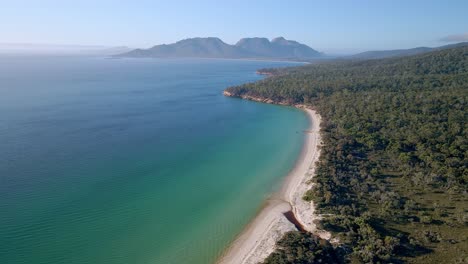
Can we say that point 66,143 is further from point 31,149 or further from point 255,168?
point 255,168

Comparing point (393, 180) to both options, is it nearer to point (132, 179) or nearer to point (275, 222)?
point (275, 222)

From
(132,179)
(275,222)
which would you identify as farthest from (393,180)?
(132,179)

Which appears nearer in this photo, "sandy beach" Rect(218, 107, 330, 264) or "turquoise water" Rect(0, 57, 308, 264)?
"sandy beach" Rect(218, 107, 330, 264)

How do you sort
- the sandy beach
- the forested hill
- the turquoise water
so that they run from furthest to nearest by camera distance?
the turquoise water
the sandy beach
the forested hill

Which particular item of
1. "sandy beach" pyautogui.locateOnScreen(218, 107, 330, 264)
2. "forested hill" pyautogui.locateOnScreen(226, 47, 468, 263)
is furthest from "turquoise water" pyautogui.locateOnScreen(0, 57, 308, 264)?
"forested hill" pyautogui.locateOnScreen(226, 47, 468, 263)

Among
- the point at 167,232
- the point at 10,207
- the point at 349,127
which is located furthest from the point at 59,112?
the point at 349,127

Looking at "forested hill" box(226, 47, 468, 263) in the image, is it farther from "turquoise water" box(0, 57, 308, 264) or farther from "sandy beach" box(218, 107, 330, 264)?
"turquoise water" box(0, 57, 308, 264)

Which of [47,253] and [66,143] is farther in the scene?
[66,143]
